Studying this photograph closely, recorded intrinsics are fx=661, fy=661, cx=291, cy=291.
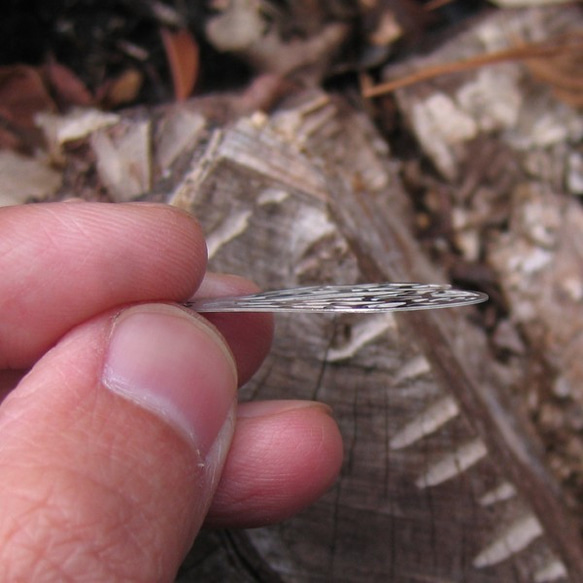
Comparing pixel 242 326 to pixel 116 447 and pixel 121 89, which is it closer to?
pixel 116 447

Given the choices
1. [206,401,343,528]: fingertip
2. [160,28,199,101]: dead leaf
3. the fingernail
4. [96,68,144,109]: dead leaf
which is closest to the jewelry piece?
the fingernail

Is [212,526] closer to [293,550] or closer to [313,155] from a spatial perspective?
[293,550]

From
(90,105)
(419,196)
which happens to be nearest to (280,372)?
(419,196)

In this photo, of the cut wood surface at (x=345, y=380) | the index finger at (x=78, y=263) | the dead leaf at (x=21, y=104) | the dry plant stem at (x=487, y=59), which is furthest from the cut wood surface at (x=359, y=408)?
the dry plant stem at (x=487, y=59)

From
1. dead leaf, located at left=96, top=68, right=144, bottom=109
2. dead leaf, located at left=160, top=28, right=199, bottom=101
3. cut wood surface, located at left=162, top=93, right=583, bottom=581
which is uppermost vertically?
dead leaf, located at left=160, top=28, right=199, bottom=101

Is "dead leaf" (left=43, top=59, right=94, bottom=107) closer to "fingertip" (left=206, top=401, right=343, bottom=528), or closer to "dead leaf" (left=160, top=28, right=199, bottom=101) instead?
"dead leaf" (left=160, top=28, right=199, bottom=101)

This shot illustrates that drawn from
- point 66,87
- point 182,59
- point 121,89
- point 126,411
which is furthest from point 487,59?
point 126,411

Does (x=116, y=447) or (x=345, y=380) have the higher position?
(x=116, y=447)

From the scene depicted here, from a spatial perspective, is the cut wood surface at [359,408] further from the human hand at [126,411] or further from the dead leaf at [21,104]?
the dead leaf at [21,104]
